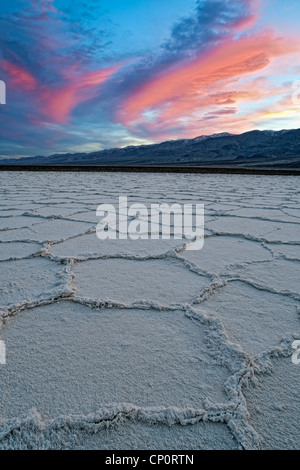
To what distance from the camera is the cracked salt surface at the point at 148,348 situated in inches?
19.3

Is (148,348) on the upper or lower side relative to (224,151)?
lower

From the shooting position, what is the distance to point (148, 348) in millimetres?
697

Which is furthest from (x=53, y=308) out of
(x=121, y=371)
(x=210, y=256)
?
(x=210, y=256)

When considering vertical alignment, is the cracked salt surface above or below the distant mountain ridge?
below

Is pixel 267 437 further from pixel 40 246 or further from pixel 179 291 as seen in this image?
pixel 40 246

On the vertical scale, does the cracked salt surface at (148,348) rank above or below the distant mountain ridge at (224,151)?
below

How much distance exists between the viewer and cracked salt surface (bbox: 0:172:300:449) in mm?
490

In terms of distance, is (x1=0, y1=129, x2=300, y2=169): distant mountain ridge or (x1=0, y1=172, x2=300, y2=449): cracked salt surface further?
(x1=0, y1=129, x2=300, y2=169): distant mountain ridge

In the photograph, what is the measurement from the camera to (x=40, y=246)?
145 cm

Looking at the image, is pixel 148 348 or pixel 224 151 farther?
pixel 224 151

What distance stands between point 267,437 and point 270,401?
8cm

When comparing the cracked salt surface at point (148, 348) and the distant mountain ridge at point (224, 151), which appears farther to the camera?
the distant mountain ridge at point (224, 151)
